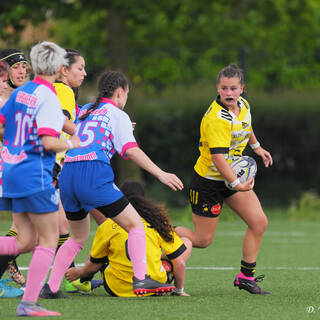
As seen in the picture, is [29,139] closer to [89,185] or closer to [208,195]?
[89,185]

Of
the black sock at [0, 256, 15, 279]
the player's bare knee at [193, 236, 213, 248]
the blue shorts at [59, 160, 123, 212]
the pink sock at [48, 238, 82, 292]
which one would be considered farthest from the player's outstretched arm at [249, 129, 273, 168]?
the black sock at [0, 256, 15, 279]

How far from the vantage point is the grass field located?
545 centimetres

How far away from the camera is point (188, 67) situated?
2091cm

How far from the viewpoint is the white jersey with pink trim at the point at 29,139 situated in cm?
519

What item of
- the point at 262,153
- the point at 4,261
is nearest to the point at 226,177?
the point at 262,153

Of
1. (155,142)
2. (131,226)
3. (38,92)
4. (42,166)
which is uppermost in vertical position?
(38,92)

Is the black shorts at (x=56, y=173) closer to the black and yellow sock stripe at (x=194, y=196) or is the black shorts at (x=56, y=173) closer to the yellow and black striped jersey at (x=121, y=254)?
the yellow and black striped jersey at (x=121, y=254)

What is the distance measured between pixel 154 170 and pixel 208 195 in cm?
133

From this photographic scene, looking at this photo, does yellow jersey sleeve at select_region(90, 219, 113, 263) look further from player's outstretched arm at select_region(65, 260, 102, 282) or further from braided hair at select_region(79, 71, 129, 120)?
braided hair at select_region(79, 71, 129, 120)

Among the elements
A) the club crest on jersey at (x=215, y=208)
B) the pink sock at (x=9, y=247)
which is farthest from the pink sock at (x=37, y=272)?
the club crest on jersey at (x=215, y=208)

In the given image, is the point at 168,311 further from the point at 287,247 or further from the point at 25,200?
the point at 287,247

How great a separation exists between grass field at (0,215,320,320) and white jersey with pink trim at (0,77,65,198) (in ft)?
2.80

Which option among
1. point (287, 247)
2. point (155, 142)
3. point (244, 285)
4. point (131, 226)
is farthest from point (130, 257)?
point (155, 142)

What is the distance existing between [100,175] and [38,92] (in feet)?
3.40
